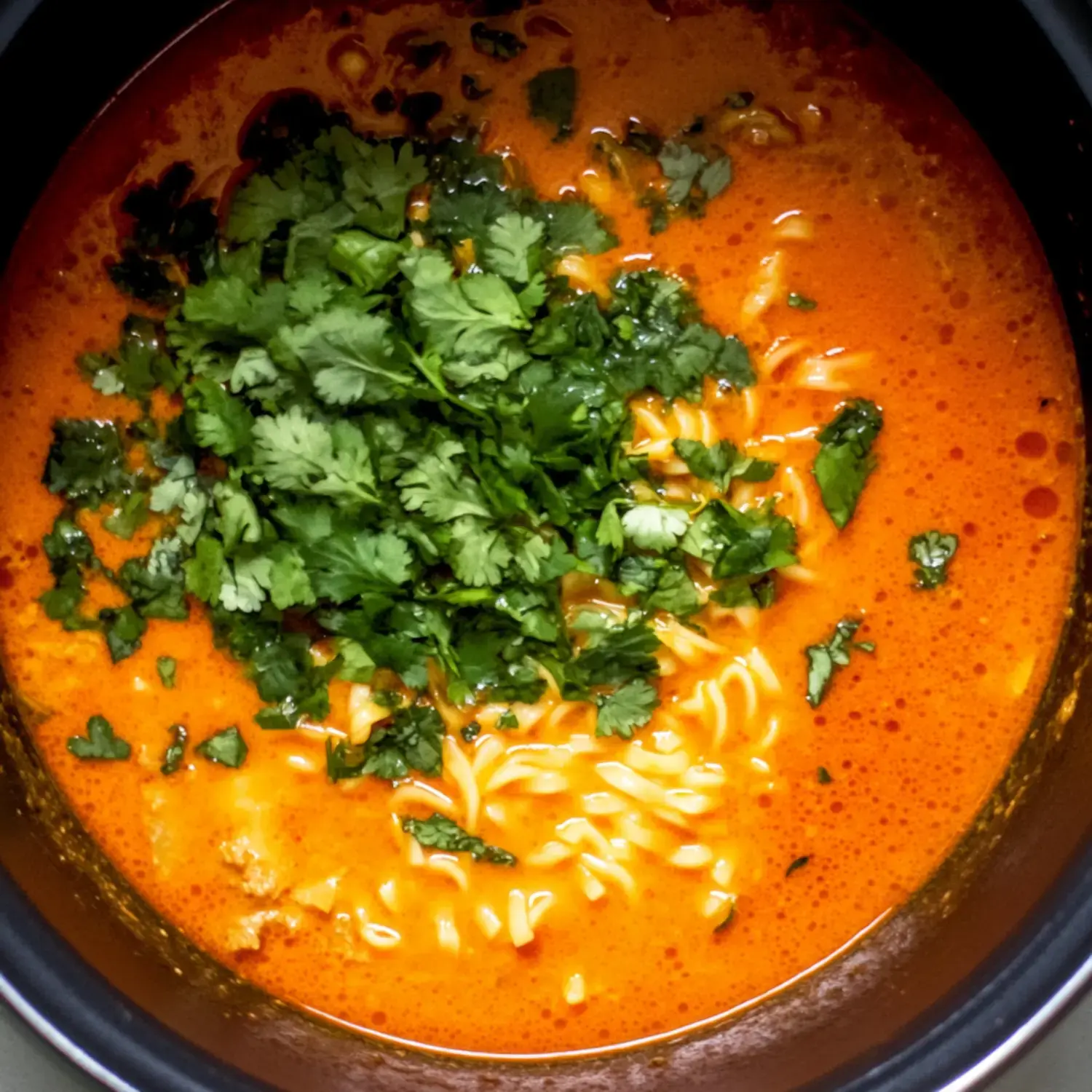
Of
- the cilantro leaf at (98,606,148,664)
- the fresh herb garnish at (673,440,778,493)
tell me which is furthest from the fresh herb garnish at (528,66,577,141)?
the cilantro leaf at (98,606,148,664)

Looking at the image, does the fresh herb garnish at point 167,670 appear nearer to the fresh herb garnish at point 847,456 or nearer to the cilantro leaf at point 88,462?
the cilantro leaf at point 88,462

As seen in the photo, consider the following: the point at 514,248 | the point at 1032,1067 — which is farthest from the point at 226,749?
the point at 1032,1067

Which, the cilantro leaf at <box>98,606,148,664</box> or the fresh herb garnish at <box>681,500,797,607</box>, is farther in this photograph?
the cilantro leaf at <box>98,606,148,664</box>

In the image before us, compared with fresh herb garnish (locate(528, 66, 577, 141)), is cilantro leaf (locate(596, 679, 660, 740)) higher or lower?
lower

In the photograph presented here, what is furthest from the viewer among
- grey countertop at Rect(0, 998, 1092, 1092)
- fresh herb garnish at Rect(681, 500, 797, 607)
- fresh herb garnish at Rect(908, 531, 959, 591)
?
fresh herb garnish at Rect(908, 531, 959, 591)

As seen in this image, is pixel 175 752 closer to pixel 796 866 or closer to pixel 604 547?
pixel 604 547

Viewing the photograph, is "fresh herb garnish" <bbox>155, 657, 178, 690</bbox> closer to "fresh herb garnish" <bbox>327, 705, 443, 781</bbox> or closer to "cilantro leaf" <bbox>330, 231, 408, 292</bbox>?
"fresh herb garnish" <bbox>327, 705, 443, 781</bbox>

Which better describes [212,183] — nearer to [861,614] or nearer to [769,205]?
[769,205]
